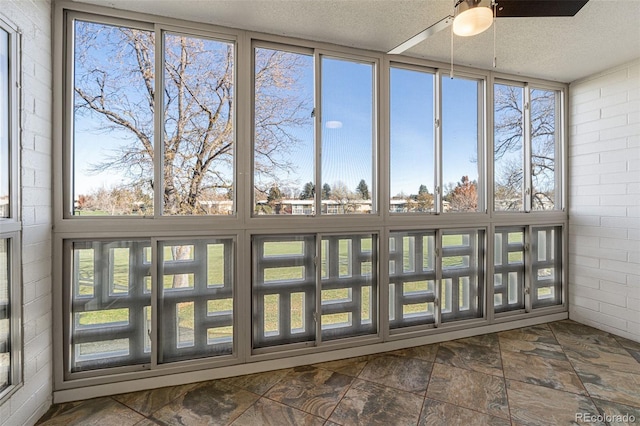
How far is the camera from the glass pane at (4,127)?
6.07 feet

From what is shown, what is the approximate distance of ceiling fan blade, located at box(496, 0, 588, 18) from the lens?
1.86 metres

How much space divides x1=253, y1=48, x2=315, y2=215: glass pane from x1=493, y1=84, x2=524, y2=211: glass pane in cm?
220

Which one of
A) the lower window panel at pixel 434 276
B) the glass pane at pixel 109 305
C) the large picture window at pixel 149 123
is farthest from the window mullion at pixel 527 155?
the glass pane at pixel 109 305

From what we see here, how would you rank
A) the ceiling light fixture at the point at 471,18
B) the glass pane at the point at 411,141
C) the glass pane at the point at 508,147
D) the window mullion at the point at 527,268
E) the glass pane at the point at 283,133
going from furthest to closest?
the window mullion at the point at 527,268, the glass pane at the point at 508,147, the glass pane at the point at 411,141, the glass pane at the point at 283,133, the ceiling light fixture at the point at 471,18

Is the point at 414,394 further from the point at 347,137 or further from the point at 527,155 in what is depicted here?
the point at 527,155

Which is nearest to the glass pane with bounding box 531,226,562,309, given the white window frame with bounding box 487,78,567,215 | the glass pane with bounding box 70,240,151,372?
the white window frame with bounding box 487,78,567,215

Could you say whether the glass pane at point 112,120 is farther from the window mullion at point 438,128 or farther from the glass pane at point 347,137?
the window mullion at point 438,128

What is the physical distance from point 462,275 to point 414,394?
1565 millimetres

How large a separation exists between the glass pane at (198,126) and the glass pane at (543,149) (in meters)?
3.51

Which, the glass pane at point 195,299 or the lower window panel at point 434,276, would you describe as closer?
the glass pane at point 195,299

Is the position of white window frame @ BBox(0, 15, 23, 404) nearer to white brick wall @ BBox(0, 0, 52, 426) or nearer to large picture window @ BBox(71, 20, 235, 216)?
white brick wall @ BBox(0, 0, 52, 426)

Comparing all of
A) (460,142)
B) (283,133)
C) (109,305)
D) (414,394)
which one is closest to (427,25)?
(460,142)

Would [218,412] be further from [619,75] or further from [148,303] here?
[619,75]

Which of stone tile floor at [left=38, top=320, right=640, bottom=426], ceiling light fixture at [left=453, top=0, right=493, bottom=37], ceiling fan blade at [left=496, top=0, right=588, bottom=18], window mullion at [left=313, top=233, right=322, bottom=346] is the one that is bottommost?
stone tile floor at [left=38, top=320, right=640, bottom=426]
